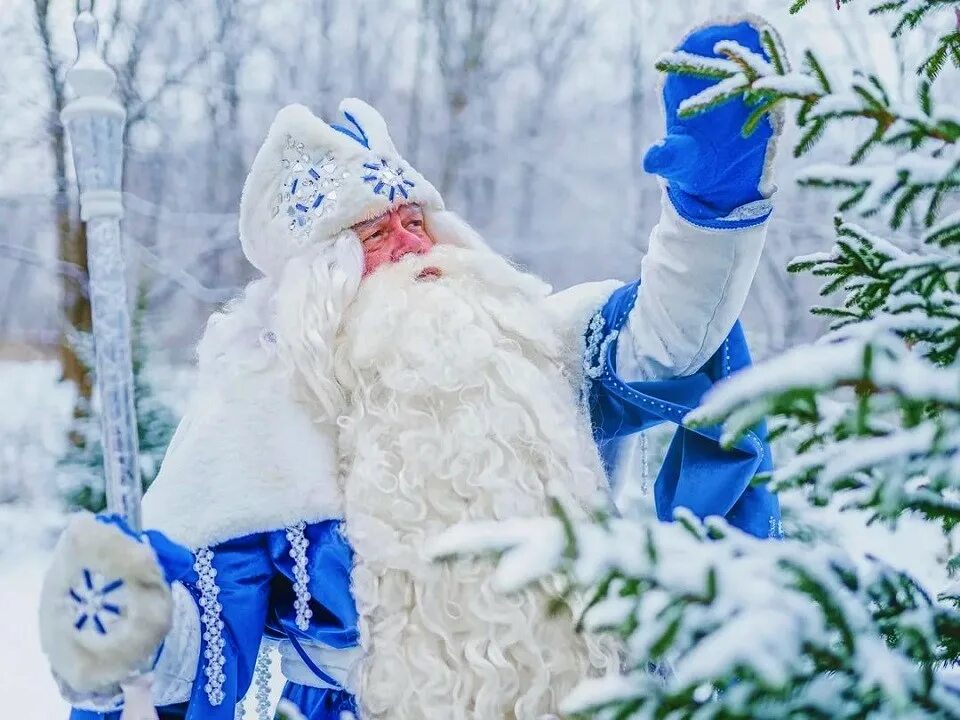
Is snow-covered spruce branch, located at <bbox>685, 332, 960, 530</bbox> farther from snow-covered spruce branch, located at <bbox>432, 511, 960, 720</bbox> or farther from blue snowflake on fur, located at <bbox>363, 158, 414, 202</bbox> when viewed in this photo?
blue snowflake on fur, located at <bbox>363, 158, 414, 202</bbox>

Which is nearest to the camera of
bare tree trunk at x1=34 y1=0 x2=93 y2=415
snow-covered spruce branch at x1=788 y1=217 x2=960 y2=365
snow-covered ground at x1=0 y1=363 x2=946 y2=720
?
snow-covered spruce branch at x1=788 y1=217 x2=960 y2=365

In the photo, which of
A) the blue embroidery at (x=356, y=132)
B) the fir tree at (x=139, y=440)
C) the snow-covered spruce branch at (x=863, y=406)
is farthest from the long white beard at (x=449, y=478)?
the fir tree at (x=139, y=440)

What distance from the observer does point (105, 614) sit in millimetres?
910

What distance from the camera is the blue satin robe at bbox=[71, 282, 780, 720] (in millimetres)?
1106

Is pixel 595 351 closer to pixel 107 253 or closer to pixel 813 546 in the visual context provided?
pixel 107 253

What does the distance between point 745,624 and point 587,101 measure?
4.07 meters

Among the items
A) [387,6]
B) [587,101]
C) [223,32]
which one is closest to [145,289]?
[223,32]

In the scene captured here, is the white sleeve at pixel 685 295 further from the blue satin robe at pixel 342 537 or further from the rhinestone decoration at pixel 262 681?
the rhinestone decoration at pixel 262 681

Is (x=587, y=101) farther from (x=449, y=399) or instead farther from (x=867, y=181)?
(x=867, y=181)

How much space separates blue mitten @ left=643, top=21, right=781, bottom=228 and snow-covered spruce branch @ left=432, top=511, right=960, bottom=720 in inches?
24.7

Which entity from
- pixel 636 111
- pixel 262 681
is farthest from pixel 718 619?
pixel 636 111

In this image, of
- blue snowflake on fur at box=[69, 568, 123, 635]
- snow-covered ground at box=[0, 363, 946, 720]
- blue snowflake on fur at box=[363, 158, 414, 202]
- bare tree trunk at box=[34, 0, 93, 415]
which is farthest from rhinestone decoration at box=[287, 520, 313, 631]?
bare tree trunk at box=[34, 0, 93, 415]

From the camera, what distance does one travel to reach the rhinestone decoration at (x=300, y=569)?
111cm

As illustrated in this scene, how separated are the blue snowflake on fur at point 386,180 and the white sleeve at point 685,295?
14.8 inches
